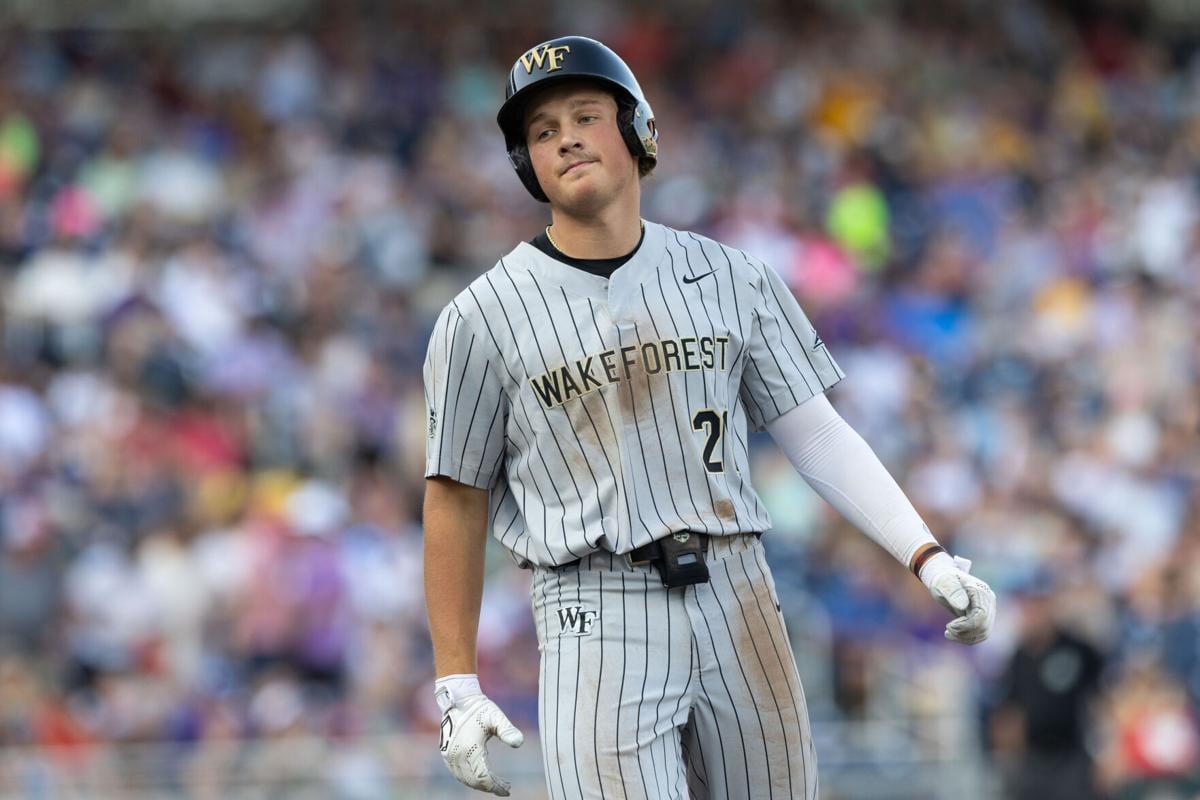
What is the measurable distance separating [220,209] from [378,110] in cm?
187

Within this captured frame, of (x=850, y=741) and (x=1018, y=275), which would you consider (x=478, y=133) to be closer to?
(x=1018, y=275)

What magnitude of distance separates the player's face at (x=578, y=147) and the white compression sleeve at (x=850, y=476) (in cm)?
72

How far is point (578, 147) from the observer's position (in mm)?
4363

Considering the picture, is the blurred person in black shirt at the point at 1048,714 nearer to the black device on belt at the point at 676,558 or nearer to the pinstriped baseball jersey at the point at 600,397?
the pinstriped baseball jersey at the point at 600,397

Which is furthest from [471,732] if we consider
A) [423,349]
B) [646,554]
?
[423,349]

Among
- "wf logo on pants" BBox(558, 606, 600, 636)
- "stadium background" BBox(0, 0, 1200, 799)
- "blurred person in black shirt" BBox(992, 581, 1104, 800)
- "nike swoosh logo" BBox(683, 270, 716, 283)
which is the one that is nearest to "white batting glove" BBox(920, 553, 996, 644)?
"wf logo on pants" BBox(558, 606, 600, 636)

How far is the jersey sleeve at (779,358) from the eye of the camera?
14.9ft

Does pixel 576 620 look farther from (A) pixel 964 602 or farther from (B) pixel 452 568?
(A) pixel 964 602

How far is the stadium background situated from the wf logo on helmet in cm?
538

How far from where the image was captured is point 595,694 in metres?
4.21

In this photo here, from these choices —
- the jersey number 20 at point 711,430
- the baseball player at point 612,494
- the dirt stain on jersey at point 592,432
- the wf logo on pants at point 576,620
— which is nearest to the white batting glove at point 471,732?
the baseball player at point 612,494

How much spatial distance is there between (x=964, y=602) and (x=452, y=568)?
3.79 ft

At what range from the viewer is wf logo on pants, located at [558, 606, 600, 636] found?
168 inches

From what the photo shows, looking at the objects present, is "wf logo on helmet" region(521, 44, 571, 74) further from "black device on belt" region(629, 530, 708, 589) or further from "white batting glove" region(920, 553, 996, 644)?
"white batting glove" region(920, 553, 996, 644)
